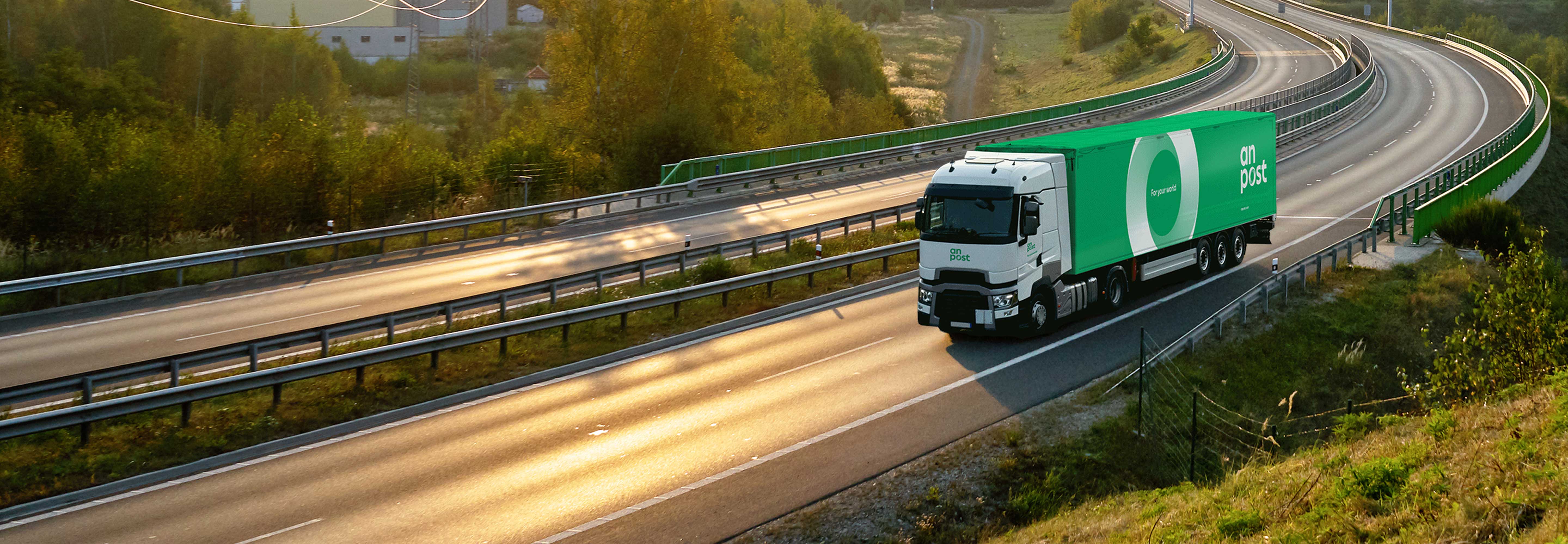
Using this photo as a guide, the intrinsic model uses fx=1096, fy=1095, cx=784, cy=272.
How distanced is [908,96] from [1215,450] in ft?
265

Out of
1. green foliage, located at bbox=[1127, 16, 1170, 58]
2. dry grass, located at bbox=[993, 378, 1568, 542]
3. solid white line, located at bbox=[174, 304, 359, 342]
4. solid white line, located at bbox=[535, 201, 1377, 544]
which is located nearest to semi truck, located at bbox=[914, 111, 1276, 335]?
solid white line, located at bbox=[535, 201, 1377, 544]

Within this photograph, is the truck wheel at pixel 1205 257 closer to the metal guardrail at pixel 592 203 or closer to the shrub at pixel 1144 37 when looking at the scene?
the metal guardrail at pixel 592 203

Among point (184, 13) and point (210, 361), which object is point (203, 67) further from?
point (210, 361)

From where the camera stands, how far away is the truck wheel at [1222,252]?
2402 centimetres

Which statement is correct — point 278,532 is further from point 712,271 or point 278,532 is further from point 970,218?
point 712,271

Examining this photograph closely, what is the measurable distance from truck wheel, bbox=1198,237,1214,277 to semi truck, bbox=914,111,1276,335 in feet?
0.16

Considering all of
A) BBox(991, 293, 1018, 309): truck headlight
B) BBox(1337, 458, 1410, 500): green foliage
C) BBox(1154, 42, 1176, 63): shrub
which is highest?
BBox(1154, 42, 1176, 63): shrub

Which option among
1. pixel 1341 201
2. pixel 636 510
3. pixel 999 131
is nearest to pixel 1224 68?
pixel 999 131

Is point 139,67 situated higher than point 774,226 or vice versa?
point 139,67

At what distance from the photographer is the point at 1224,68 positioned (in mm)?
74562

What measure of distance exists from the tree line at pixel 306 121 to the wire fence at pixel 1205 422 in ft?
72.6

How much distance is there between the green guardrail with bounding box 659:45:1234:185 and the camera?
3672cm

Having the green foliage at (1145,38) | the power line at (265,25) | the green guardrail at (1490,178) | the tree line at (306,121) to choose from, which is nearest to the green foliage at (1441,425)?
the green guardrail at (1490,178)

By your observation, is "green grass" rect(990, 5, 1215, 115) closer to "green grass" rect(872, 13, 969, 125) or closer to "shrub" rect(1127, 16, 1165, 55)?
"shrub" rect(1127, 16, 1165, 55)
